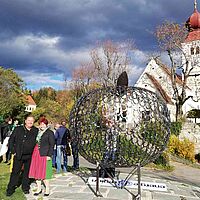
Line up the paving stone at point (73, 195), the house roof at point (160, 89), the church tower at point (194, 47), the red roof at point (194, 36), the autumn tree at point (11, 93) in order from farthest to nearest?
the red roof at point (194, 36) → the church tower at point (194, 47) → the house roof at point (160, 89) → the autumn tree at point (11, 93) → the paving stone at point (73, 195)

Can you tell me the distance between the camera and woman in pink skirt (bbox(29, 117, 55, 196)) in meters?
6.08

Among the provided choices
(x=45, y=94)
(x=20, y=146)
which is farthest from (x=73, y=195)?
(x=45, y=94)

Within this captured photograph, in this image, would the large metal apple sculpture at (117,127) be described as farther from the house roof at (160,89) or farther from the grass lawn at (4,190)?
the house roof at (160,89)

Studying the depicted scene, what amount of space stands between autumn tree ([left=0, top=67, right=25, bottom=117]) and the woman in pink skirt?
23.4 metres

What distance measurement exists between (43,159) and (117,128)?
6.33 feet

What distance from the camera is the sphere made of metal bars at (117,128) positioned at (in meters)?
6.44

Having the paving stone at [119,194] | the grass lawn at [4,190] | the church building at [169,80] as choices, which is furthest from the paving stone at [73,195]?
the church building at [169,80]

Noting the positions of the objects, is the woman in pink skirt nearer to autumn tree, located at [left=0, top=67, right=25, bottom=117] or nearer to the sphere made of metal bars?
the sphere made of metal bars

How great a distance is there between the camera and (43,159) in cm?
612

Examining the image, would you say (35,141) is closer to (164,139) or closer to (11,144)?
(11,144)

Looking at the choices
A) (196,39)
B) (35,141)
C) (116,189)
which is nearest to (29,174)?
(35,141)

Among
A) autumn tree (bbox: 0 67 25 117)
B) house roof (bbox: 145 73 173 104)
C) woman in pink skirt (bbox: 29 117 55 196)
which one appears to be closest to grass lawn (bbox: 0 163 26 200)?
woman in pink skirt (bbox: 29 117 55 196)

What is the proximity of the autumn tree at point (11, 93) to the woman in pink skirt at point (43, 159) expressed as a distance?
23.4 meters

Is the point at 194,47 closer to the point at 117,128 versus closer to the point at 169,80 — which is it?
the point at 169,80
